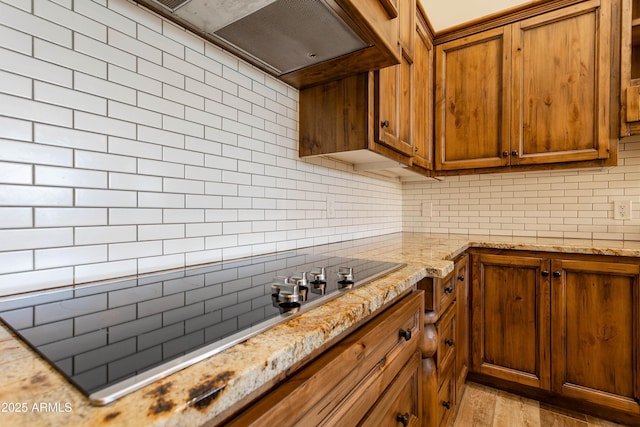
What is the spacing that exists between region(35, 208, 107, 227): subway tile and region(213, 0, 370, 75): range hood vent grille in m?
0.68

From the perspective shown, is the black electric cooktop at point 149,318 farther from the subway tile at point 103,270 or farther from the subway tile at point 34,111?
the subway tile at point 34,111

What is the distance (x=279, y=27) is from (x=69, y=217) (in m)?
0.82

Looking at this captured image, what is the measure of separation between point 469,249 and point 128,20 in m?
1.99

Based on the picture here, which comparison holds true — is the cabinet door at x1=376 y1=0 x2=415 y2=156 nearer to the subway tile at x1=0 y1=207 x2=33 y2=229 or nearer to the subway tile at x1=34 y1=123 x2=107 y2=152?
the subway tile at x1=34 y1=123 x2=107 y2=152

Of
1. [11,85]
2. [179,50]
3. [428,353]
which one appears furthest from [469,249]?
[11,85]

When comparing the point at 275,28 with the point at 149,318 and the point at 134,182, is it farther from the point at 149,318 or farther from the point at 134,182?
the point at 149,318

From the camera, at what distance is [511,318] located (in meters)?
1.86

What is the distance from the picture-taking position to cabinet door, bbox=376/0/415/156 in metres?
1.40

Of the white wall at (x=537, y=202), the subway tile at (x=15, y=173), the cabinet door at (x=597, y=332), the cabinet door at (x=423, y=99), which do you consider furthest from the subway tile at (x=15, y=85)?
the white wall at (x=537, y=202)

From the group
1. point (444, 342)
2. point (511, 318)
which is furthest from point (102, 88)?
point (511, 318)

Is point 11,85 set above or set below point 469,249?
above

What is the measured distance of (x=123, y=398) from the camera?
32 cm

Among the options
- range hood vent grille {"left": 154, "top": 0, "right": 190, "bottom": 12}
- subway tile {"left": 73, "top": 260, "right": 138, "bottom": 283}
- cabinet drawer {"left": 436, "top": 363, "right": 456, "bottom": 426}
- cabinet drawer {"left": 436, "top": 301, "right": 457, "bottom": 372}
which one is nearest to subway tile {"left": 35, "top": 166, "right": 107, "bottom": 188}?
subway tile {"left": 73, "top": 260, "right": 138, "bottom": 283}

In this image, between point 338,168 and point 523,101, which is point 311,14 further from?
point 523,101
